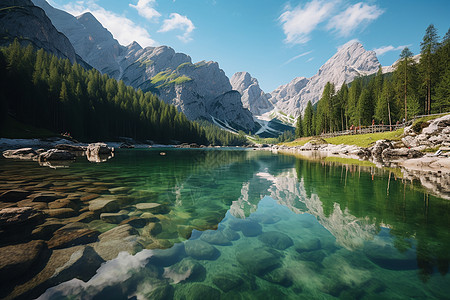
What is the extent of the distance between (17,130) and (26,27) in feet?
520

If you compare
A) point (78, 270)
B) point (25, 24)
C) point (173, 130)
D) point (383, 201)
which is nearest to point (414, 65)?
point (383, 201)

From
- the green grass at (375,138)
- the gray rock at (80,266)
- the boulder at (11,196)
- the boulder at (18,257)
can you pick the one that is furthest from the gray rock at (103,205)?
the green grass at (375,138)

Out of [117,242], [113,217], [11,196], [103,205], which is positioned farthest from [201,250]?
[11,196]

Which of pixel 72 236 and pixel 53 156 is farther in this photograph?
pixel 53 156

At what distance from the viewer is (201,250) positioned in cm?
561

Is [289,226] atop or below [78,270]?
below

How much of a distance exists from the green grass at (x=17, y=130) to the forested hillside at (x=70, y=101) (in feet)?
12.1

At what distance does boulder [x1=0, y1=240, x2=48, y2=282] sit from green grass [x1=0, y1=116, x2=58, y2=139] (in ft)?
210

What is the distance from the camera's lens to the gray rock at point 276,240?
6094mm

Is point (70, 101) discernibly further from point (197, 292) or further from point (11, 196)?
point (197, 292)

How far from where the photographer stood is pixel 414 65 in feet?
157

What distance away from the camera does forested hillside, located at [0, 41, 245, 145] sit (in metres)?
61.0

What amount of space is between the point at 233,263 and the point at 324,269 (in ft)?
7.63

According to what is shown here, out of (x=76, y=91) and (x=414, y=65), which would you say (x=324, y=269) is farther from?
(x=76, y=91)
